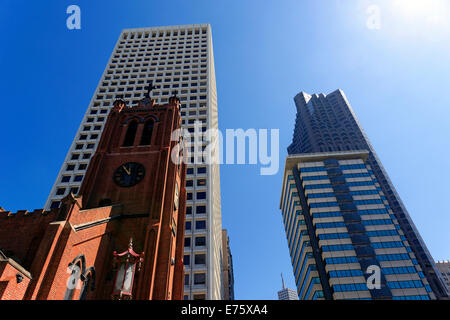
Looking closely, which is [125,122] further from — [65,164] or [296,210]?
[296,210]

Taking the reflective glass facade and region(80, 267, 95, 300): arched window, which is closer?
region(80, 267, 95, 300): arched window

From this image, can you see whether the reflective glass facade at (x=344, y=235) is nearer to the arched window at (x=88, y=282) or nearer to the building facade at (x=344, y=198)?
the building facade at (x=344, y=198)

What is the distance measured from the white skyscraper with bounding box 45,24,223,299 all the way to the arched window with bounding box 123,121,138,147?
1744cm

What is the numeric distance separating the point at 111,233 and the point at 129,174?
17.2 feet

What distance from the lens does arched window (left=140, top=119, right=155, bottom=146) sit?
80.7ft

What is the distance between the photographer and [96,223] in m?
15.4

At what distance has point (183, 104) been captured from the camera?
54.9 m

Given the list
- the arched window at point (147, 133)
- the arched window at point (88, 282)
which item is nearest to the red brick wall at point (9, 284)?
the arched window at point (88, 282)

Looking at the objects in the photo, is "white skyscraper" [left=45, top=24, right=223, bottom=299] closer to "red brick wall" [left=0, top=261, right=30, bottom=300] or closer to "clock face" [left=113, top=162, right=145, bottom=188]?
"clock face" [left=113, top=162, right=145, bottom=188]

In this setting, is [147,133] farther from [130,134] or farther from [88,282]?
[88,282]

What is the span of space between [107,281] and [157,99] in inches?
1775

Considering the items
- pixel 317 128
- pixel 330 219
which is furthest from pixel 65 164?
pixel 317 128

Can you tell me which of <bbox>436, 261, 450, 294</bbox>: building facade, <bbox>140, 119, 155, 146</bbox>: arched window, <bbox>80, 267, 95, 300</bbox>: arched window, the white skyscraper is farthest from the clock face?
<bbox>436, 261, 450, 294</bbox>: building facade

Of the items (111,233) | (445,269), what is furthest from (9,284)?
(445,269)
